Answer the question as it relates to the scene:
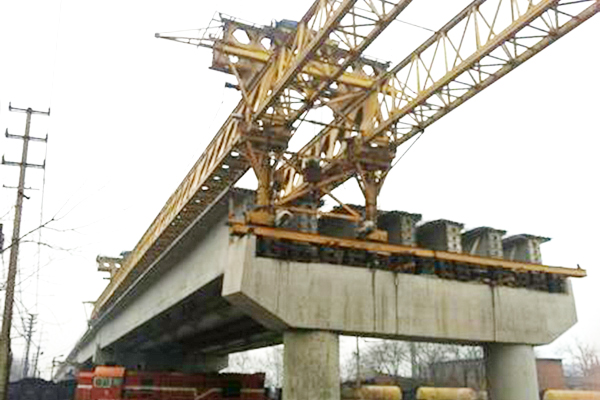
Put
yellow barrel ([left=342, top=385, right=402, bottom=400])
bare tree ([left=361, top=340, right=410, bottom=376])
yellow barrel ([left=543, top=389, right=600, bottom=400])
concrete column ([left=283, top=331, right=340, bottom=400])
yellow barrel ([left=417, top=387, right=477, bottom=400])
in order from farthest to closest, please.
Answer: bare tree ([left=361, top=340, right=410, bottom=376]), yellow barrel ([left=417, top=387, right=477, bottom=400]), yellow barrel ([left=543, top=389, right=600, bottom=400]), yellow barrel ([left=342, top=385, right=402, bottom=400]), concrete column ([left=283, top=331, right=340, bottom=400])

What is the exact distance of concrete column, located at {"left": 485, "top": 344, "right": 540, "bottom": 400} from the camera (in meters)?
16.2

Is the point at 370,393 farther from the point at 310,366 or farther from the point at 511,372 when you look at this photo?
the point at 310,366

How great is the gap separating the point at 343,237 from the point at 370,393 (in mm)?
14461

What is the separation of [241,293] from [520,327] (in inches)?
298

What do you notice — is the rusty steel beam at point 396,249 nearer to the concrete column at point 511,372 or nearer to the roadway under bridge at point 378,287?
the roadway under bridge at point 378,287

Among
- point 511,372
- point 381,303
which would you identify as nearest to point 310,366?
point 381,303

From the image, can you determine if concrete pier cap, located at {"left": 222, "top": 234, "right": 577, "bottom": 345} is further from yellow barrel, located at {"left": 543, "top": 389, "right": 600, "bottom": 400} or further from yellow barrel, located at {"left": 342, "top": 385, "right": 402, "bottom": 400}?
yellow barrel, located at {"left": 543, "top": 389, "right": 600, "bottom": 400}

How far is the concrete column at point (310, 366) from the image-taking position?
13719mm

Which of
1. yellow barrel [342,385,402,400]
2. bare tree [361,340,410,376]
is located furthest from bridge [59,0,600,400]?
bare tree [361,340,410,376]

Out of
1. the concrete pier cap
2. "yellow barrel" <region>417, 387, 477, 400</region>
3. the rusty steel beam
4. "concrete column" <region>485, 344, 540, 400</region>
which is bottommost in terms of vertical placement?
"yellow barrel" <region>417, 387, 477, 400</region>

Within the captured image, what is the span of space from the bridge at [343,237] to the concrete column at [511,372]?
0.03m

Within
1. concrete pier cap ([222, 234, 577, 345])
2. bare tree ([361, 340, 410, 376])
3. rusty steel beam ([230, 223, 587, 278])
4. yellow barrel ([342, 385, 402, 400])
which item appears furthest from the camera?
bare tree ([361, 340, 410, 376])

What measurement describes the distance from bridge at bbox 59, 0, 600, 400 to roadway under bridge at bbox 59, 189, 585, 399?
34 mm

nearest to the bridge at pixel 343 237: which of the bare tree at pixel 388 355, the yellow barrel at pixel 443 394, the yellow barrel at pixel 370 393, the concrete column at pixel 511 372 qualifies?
the concrete column at pixel 511 372
